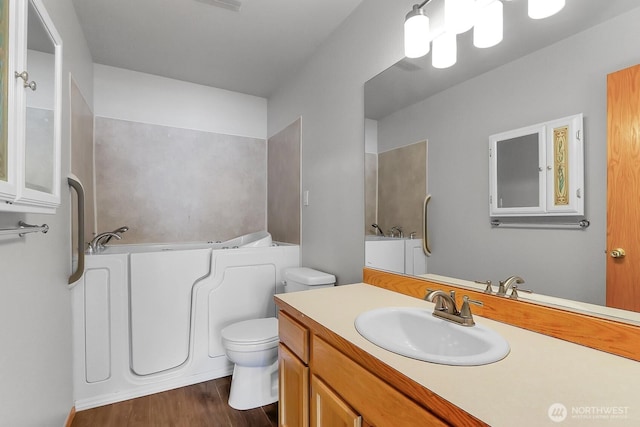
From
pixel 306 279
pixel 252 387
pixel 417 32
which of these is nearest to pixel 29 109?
pixel 417 32

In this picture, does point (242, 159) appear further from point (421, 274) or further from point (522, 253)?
point (522, 253)

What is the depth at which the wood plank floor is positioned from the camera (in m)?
1.75

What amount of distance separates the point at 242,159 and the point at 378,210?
188 cm

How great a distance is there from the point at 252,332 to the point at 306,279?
0.46 metres

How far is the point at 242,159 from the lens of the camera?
10.3 feet

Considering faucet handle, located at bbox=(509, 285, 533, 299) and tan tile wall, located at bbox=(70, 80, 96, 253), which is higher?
tan tile wall, located at bbox=(70, 80, 96, 253)

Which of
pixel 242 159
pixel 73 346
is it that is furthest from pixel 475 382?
pixel 242 159

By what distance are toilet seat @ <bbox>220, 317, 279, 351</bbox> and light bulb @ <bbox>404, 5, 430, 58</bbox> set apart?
5.65 ft

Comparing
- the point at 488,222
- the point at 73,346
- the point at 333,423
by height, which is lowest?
the point at 73,346

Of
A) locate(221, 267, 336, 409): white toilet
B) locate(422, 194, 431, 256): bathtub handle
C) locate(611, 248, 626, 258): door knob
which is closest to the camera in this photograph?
locate(611, 248, 626, 258): door knob

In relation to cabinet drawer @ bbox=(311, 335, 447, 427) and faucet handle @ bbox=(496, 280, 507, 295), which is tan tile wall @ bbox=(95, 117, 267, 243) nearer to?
cabinet drawer @ bbox=(311, 335, 447, 427)

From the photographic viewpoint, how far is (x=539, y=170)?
0.99 m

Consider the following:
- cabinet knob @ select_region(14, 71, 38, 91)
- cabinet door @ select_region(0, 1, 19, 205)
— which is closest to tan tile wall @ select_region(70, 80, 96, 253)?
cabinet knob @ select_region(14, 71, 38, 91)

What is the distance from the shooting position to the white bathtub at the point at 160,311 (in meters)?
1.91
